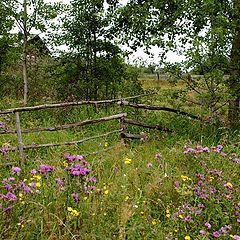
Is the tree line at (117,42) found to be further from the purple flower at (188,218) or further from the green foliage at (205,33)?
the purple flower at (188,218)

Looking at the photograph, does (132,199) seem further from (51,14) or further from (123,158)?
(51,14)

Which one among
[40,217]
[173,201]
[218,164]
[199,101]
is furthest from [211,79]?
[40,217]

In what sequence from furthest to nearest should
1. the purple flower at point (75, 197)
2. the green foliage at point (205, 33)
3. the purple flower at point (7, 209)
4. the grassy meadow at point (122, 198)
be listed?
the green foliage at point (205, 33)
the purple flower at point (75, 197)
the grassy meadow at point (122, 198)
the purple flower at point (7, 209)

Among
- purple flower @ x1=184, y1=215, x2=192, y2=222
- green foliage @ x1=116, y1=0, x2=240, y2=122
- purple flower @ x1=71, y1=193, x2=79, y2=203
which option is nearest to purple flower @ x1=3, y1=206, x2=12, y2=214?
purple flower @ x1=71, y1=193, x2=79, y2=203

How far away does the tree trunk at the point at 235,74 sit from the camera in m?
8.23

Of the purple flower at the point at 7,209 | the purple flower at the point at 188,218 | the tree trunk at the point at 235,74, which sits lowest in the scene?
the purple flower at the point at 188,218

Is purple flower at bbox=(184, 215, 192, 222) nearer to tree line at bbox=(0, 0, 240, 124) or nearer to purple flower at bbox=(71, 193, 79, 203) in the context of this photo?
purple flower at bbox=(71, 193, 79, 203)

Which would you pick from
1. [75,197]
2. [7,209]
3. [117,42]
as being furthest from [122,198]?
[117,42]

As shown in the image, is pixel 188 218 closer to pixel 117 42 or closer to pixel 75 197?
pixel 75 197

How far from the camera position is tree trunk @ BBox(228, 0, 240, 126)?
27.0ft

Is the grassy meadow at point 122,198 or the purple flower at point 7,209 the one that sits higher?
the purple flower at point 7,209

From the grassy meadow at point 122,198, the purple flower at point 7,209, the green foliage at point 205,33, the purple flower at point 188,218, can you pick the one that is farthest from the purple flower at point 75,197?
the green foliage at point 205,33

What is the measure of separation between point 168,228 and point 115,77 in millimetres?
8648

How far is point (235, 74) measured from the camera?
852 cm
